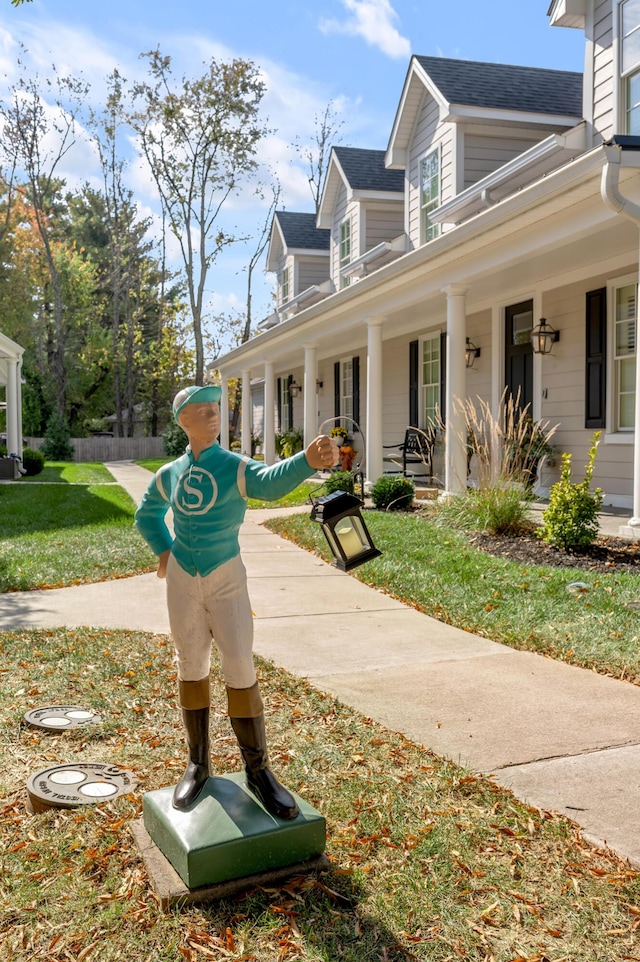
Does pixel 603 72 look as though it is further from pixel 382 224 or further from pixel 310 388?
pixel 382 224

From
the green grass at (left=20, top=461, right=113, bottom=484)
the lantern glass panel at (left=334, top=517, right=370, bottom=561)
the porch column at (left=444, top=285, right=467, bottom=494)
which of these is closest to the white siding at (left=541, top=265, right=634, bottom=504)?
the porch column at (left=444, top=285, right=467, bottom=494)

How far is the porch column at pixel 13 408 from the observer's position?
19.1 metres

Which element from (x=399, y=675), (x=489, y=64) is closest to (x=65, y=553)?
(x=399, y=675)

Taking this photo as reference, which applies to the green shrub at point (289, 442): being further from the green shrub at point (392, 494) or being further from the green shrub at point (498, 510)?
the green shrub at point (498, 510)

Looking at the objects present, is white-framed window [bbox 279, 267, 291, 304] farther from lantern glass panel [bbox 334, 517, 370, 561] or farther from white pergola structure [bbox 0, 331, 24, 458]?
lantern glass panel [bbox 334, 517, 370, 561]

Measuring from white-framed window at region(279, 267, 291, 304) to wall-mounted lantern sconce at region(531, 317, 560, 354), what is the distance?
→ 495 inches

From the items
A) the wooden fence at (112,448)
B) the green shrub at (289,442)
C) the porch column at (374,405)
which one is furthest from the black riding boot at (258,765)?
the wooden fence at (112,448)

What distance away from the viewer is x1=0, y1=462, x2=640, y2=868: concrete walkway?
3.09m

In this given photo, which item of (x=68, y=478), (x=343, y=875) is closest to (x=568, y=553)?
(x=343, y=875)

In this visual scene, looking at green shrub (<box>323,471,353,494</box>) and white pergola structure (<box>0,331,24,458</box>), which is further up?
white pergola structure (<box>0,331,24,458</box>)

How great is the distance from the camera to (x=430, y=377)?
47.6ft

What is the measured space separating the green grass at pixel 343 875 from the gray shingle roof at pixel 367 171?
1521cm

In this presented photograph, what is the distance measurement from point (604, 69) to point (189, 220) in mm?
21741

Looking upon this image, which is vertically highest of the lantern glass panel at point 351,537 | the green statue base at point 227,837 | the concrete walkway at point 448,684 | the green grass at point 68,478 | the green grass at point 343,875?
the lantern glass panel at point 351,537
